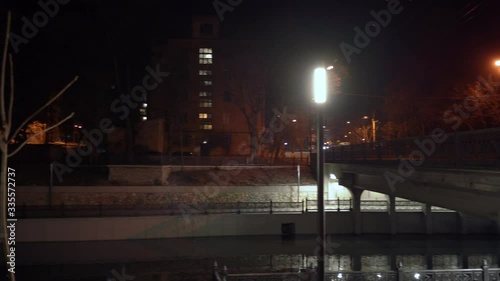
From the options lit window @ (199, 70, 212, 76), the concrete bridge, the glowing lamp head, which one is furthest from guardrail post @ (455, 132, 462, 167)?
lit window @ (199, 70, 212, 76)

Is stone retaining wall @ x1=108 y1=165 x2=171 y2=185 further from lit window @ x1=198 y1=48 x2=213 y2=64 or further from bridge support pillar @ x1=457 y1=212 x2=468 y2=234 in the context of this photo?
lit window @ x1=198 y1=48 x2=213 y2=64

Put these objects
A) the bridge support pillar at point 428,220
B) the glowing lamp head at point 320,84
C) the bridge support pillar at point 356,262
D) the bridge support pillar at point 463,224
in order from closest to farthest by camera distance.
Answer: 1. the glowing lamp head at point 320,84
2. the bridge support pillar at point 356,262
3. the bridge support pillar at point 428,220
4. the bridge support pillar at point 463,224

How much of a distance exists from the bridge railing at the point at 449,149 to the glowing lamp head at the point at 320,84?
6335 millimetres

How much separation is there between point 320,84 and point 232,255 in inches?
679

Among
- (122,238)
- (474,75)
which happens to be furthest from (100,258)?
(474,75)

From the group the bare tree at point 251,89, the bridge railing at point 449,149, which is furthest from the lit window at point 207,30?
the bridge railing at point 449,149

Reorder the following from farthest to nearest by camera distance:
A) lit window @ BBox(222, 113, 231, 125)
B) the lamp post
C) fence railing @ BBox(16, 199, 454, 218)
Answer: lit window @ BBox(222, 113, 231, 125) < fence railing @ BBox(16, 199, 454, 218) < the lamp post

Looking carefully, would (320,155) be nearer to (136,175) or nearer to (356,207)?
(356,207)

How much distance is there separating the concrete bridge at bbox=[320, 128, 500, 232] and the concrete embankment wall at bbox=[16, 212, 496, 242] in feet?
20.2

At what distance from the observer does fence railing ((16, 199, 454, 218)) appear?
97.2 feet

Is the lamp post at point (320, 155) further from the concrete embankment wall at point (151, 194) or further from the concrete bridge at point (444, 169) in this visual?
the concrete embankment wall at point (151, 194)

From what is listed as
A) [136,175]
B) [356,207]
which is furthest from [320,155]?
[136,175]

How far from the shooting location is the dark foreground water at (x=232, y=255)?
20.3 meters

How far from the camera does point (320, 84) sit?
839 cm
